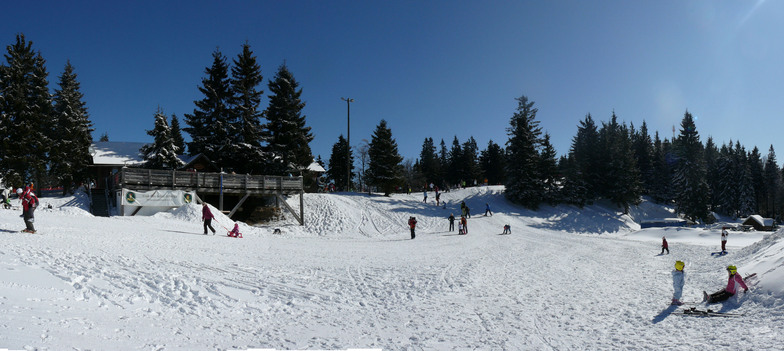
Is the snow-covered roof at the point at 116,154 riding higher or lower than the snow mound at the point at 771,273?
higher

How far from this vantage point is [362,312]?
6922 mm

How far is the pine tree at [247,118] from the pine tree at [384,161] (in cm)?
1070

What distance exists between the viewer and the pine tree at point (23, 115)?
89.4ft

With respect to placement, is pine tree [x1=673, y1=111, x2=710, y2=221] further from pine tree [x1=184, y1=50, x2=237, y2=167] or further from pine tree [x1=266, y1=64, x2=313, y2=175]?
pine tree [x1=184, y1=50, x2=237, y2=167]

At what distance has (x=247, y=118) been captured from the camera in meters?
31.4

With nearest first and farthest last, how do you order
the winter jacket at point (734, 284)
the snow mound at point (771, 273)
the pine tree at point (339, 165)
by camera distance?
the snow mound at point (771, 273)
the winter jacket at point (734, 284)
the pine tree at point (339, 165)

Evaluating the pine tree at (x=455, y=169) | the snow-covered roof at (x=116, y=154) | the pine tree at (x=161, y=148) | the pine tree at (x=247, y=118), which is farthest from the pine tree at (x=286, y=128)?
the pine tree at (x=455, y=169)

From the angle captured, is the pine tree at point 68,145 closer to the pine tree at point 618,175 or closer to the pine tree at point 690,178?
the pine tree at point 618,175

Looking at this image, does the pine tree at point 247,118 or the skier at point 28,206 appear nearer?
the skier at point 28,206

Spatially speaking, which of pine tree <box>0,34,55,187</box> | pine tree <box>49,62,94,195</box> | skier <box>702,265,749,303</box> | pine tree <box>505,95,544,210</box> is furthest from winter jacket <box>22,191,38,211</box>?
pine tree <box>505,95,544,210</box>

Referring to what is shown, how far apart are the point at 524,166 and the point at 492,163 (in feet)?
120

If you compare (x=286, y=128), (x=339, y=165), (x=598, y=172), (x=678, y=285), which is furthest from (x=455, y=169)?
(x=678, y=285)

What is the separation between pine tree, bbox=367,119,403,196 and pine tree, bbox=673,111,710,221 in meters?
34.7

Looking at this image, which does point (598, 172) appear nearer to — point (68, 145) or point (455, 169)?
point (455, 169)
